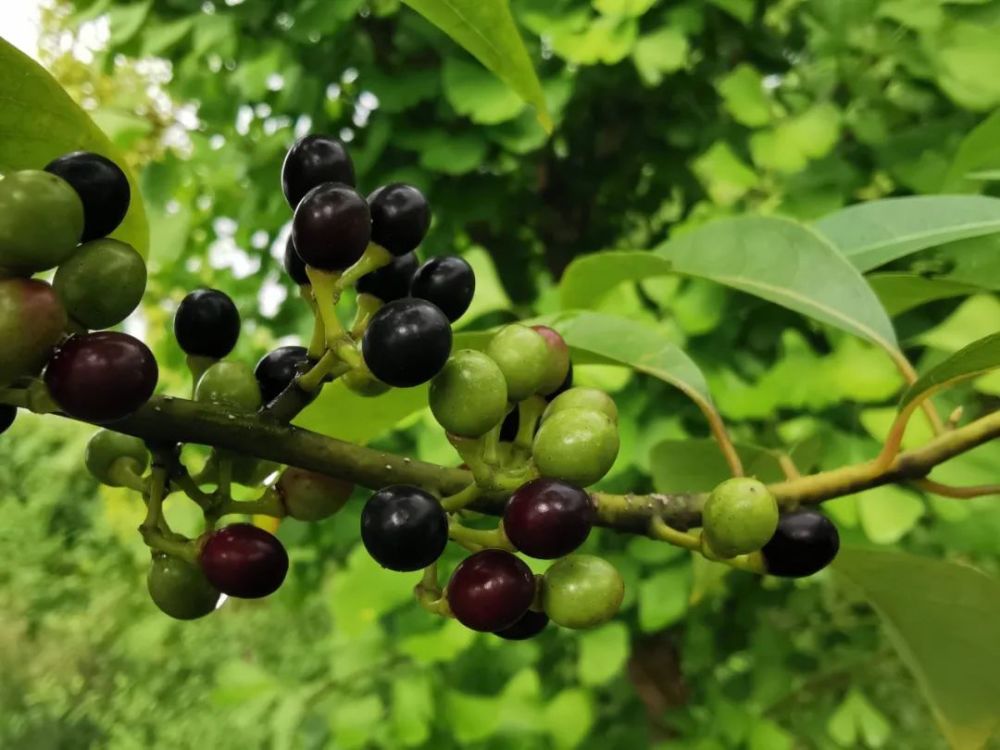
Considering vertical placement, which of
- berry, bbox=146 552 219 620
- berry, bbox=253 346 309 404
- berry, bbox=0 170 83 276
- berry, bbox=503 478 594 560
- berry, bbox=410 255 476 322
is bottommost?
berry, bbox=146 552 219 620

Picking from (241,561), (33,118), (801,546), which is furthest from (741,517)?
(33,118)

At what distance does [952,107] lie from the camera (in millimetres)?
1043

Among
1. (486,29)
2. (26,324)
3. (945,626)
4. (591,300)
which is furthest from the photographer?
(591,300)

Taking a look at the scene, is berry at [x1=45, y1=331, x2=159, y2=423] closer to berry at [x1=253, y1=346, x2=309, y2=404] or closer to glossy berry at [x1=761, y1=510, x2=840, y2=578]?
berry at [x1=253, y1=346, x2=309, y2=404]

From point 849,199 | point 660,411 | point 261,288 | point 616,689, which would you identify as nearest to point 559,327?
point 660,411

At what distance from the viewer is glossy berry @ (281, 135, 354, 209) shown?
272 millimetres

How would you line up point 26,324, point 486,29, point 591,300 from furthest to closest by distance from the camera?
point 591,300
point 486,29
point 26,324

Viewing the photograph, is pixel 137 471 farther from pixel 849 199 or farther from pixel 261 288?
pixel 261 288

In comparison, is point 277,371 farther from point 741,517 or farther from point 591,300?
point 591,300

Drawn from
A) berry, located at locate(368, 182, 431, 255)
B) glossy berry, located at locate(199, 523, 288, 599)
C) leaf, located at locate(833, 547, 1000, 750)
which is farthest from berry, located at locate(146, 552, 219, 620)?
leaf, located at locate(833, 547, 1000, 750)

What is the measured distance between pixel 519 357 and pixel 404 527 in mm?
68

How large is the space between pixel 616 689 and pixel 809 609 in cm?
34

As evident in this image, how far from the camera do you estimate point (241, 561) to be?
0.26 m

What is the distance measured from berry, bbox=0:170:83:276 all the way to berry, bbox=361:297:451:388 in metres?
0.08
